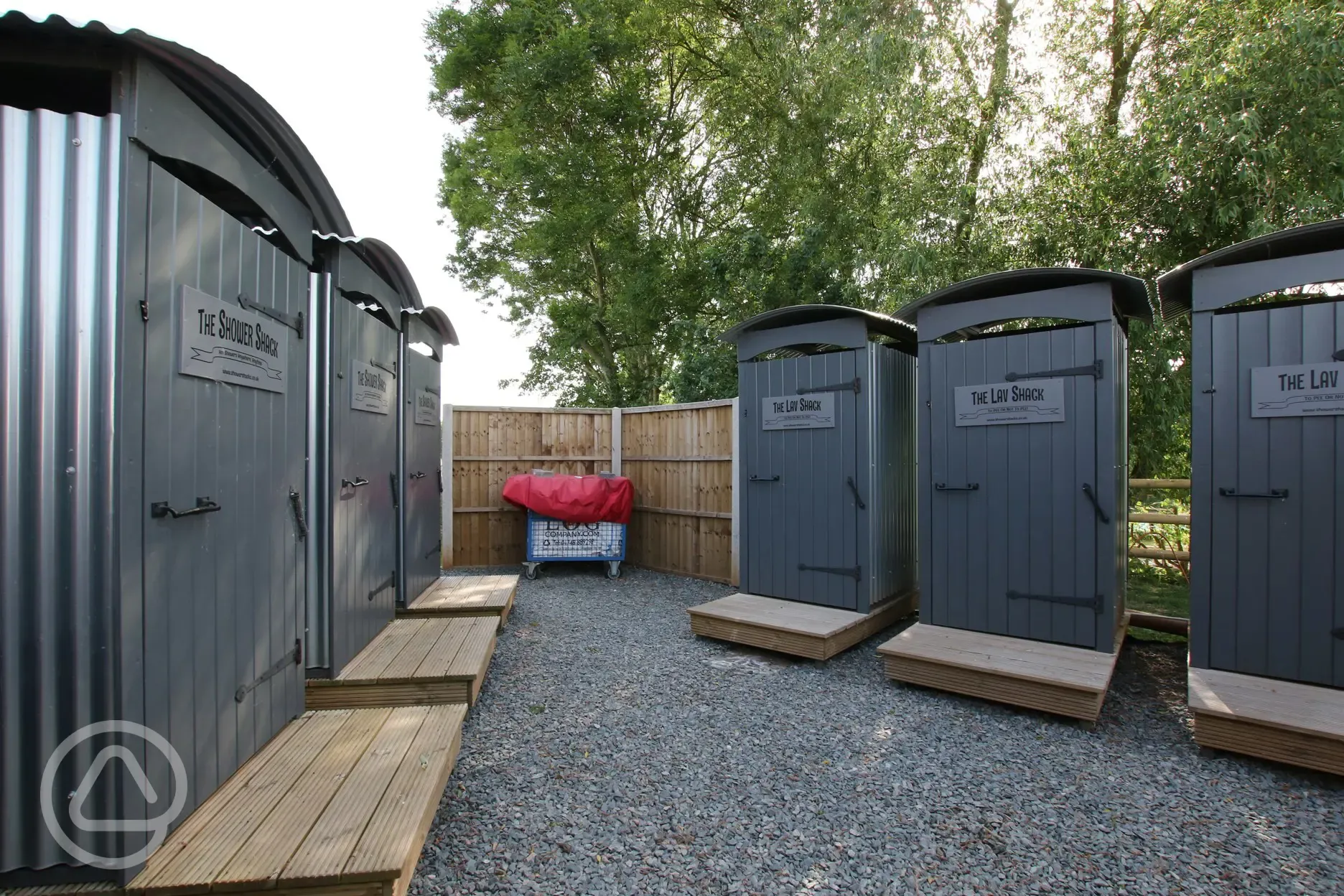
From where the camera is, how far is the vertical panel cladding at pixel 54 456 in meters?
1.61

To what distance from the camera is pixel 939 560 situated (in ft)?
14.1

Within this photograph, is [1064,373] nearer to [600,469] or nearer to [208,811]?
[208,811]

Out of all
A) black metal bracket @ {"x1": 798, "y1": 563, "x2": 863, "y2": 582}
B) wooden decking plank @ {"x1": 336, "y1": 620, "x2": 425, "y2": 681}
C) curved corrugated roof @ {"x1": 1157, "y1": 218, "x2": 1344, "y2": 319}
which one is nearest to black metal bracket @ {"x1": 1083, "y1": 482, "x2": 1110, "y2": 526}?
curved corrugated roof @ {"x1": 1157, "y1": 218, "x2": 1344, "y2": 319}

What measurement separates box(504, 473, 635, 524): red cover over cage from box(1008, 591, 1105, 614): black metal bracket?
13.0 feet

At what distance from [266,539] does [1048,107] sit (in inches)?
317

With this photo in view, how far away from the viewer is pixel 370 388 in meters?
3.72

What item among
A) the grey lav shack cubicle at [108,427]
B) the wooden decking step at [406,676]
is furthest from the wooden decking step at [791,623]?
the grey lav shack cubicle at [108,427]

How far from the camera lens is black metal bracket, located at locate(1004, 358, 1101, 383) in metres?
3.75

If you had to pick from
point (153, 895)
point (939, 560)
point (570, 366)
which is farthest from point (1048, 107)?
point (570, 366)

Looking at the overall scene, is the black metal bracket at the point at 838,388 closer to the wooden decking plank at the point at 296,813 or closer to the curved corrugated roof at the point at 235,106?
the curved corrugated roof at the point at 235,106

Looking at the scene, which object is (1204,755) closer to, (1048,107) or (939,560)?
(939,560)

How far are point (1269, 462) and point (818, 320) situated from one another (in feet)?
8.63

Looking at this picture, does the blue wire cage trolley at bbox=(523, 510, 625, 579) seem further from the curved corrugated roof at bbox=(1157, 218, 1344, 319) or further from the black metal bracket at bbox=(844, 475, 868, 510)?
the curved corrugated roof at bbox=(1157, 218, 1344, 319)

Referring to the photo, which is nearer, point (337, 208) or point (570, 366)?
point (337, 208)
